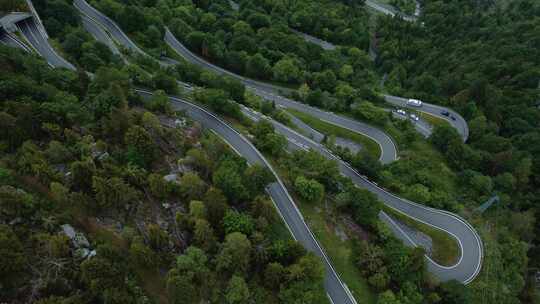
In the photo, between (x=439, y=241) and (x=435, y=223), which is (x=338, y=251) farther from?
(x=435, y=223)

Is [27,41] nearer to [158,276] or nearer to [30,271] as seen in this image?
[30,271]

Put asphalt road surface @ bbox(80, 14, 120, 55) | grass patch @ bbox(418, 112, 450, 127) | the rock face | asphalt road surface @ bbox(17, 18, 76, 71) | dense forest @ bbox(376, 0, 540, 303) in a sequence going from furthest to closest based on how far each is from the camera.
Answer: grass patch @ bbox(418, 112, 450, 127)
asphalt road surface @ bbox(80, 14, 120, 55)
asphalt road surface @ bbox(17, 18, 76, 71)
dense forest @ bbox(376, 0, 540, 303)
the rock face

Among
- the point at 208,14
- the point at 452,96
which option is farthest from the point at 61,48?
the point at 452,96

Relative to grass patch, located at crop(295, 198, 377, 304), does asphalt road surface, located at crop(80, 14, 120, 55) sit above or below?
above

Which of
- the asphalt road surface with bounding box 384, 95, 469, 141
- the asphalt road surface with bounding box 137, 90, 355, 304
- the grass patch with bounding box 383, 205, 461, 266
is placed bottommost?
the grass patch with bounding box 383, 205, 461, 266

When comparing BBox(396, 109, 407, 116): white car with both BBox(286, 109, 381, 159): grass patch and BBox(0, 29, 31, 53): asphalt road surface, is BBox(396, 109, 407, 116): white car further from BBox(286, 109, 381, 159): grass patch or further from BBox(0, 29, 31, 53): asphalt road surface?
BBox(0, 29, 31, 53): asphalt road surface

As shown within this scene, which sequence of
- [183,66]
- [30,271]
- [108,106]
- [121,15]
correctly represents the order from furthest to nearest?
[121,15] → [183,66] → [108,106] → [30,271]

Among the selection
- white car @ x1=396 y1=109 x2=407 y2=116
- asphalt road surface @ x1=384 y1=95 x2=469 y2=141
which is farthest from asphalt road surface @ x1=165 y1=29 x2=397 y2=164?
asphalt road surface @ x1=384 y1=95 x2=469 y2=141

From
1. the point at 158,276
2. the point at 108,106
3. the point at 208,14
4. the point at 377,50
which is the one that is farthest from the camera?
the point at 377,50
